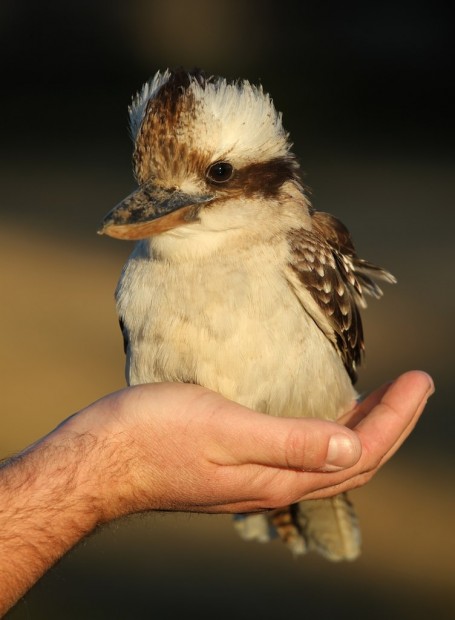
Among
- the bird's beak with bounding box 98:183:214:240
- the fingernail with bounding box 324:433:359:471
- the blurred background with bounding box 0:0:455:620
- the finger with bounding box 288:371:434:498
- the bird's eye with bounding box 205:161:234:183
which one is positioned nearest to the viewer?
the fingernail with bounding box 324:433:359:471

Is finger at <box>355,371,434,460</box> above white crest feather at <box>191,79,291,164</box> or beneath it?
A: beneath

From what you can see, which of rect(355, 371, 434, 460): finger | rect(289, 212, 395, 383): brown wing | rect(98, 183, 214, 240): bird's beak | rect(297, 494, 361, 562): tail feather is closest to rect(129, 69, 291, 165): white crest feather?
rect(98, 183, 214, 240): bird's beak

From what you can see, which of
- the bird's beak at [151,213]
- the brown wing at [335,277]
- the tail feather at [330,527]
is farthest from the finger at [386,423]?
the bird's beak at [151,213]

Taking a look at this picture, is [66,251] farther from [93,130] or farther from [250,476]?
[250,476]

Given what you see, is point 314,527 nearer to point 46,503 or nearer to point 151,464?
point 151,464

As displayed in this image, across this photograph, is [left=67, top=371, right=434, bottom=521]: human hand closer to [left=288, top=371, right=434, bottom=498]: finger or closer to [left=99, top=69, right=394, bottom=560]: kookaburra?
[left=288, top=371, right=434, bottom=498]: finger

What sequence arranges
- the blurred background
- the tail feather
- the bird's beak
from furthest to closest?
the blurred background < the tail feather < the bird's beak
